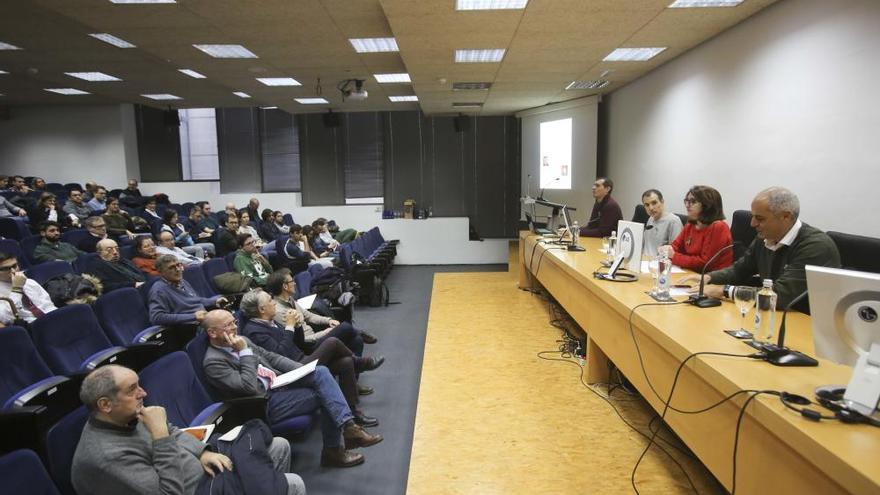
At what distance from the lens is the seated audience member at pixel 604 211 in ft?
17.7

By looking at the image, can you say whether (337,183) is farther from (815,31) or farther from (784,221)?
(784,221)

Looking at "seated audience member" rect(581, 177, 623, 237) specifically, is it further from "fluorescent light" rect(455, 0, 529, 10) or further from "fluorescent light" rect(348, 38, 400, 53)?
"fluorescent light" rect(348, 38, 400, 53)

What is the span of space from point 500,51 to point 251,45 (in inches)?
103

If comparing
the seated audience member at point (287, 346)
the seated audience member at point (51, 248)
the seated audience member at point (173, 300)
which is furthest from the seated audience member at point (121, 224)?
the seated audience member at point (287, 346)

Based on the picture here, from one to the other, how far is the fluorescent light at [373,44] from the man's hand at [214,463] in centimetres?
421

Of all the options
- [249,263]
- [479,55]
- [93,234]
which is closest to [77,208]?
[93,234]

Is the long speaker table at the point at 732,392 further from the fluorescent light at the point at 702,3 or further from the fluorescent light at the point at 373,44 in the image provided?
the fluorescent light at the point at 373,44

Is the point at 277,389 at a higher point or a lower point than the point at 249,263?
lower

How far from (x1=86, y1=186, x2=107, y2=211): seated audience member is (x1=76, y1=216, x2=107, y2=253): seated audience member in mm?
2862

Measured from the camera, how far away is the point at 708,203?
349 cm

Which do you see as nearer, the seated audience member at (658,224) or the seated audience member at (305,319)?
the seated audience member at (305,319)

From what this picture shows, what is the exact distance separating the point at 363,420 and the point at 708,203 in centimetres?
282

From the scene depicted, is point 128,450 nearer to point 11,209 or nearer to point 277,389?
point 277,389

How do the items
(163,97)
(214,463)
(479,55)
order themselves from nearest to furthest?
(214,463) < (479,55) < (163,97)
